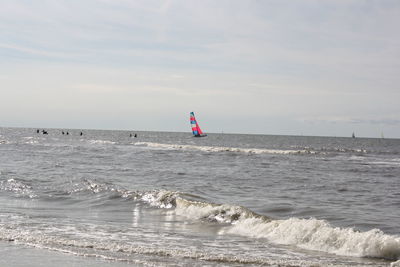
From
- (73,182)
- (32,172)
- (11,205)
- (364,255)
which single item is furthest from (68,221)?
(32,172)

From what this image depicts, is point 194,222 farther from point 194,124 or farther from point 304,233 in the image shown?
point 194,124

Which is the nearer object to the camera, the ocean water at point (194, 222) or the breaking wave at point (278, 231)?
the ocean water at point (194, 222)

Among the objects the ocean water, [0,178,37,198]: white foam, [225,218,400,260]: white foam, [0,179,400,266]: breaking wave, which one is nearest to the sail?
the ocean water

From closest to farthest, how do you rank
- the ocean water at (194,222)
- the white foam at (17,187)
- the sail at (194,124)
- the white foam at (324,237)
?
the ocean water at (194,222), the white foam at (324,237), the white foam at (17,187), the sail at (194,124)

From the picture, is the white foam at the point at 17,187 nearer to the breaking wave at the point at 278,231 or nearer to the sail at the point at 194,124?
the breaking wave at the point at 278,231

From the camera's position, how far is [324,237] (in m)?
10.9

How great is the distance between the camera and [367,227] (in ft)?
41.5

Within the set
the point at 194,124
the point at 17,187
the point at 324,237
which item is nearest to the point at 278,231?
the point at 324,237

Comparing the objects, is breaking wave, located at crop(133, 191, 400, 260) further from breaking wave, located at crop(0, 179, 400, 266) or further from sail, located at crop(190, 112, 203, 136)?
sail, located at crop(190, 112, 203, 136)

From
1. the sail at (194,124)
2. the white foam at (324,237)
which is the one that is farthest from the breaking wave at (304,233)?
the sail at (194,124)

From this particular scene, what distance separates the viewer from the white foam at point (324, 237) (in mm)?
10062

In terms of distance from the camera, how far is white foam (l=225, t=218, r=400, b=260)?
33.0 feet

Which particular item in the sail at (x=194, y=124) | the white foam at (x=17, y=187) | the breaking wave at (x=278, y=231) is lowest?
the white foam at (x=17, y=187)

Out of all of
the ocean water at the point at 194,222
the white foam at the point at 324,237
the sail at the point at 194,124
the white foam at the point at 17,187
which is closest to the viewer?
the ocean water at the point at 194,222
